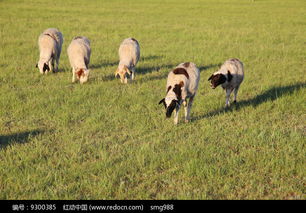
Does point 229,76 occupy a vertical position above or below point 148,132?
above

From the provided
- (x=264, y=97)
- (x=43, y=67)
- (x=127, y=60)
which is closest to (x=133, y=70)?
(x=127, y=60)

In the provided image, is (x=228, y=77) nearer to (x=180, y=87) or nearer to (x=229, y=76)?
(x=229, y=76)

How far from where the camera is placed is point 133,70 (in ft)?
45.7

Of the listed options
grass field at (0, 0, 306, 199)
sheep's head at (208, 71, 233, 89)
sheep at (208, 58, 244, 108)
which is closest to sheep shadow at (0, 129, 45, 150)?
grass field at (0, 0, 306, 199)

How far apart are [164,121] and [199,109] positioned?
1.37m

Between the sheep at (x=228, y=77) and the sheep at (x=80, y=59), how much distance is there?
447 centimetres

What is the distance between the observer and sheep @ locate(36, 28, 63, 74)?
47.1 feet

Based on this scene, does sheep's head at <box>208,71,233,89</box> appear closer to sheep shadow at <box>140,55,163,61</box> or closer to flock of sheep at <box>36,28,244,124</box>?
flock of sheep at <box>36,28,244,124</box>

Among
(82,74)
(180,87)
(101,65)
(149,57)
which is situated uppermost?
(149,57)

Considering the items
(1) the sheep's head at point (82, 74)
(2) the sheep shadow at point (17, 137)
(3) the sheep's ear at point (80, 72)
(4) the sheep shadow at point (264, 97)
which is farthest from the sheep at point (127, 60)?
(2) the sheep shadow at point (17, 137)

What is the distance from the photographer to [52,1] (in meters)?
47.6

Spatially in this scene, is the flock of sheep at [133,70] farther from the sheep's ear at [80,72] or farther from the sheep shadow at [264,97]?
the sheep shadow at [264,97]

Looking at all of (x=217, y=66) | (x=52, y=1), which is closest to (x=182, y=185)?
(x=217, y=66)

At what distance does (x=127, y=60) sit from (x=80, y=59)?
1.59m
